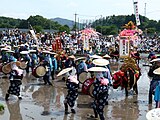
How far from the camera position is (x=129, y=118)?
1006cm

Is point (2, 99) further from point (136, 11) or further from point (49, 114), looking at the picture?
point (136, 11)

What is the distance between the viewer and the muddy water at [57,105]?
10.0 meters

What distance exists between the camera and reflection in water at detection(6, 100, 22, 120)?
980 centimetres

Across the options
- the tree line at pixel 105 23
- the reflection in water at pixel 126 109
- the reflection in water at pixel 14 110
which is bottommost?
the reflection in water at pixel 126 109

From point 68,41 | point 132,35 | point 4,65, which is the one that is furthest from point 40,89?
point 68,41

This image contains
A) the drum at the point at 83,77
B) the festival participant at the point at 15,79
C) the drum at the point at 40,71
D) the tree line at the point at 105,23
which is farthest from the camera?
the tree line at the point at 105,23

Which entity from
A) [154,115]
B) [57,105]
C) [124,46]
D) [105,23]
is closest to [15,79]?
[57,105]

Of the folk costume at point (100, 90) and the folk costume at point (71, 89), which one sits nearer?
the folk costume at point (100, 90)

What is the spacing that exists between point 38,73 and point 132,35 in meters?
11.5

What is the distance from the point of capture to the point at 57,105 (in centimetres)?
1130

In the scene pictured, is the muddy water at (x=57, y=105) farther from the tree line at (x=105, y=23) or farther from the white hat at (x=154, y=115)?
the tree line at (x=105, y=23)

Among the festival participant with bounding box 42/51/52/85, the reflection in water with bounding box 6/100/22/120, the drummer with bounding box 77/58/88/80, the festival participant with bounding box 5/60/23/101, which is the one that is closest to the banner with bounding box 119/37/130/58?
the festival participant with bounding box 42/51/52/85

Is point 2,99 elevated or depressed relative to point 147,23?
depressed

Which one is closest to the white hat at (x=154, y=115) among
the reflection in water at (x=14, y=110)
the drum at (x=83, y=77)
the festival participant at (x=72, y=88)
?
the festival participant at (x=72, y=88)
